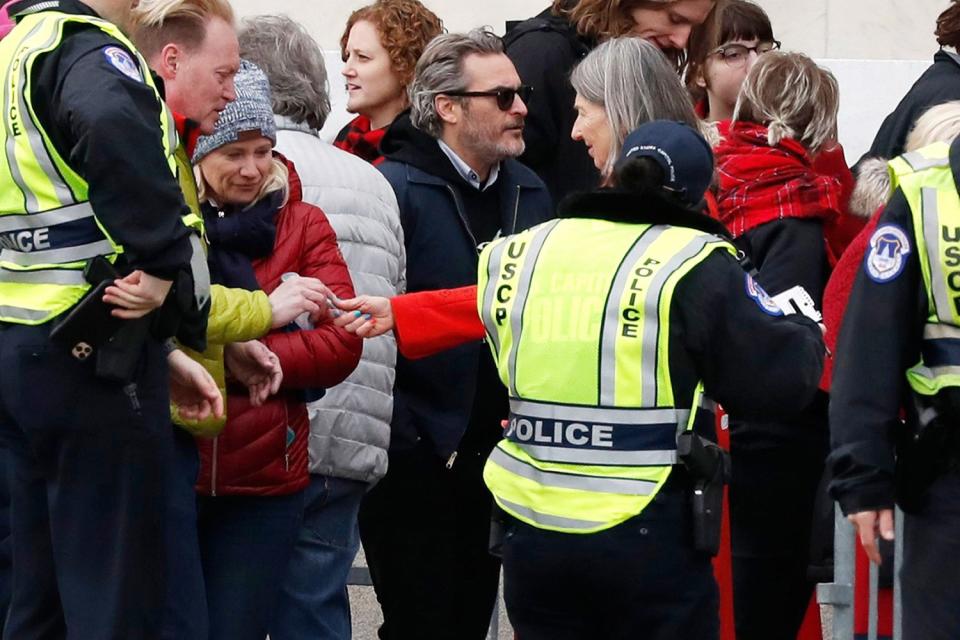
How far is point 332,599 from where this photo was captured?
184 inches

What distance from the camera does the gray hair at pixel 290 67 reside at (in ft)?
15.8

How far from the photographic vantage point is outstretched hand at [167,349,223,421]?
416cm

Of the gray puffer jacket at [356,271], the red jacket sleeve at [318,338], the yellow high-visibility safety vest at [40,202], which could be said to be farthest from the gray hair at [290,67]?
the yellow high-visibility safety vest at [40,202]

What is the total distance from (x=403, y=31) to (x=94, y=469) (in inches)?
90.8

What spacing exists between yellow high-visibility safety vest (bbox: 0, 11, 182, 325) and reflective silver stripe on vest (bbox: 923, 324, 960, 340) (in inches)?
56.6

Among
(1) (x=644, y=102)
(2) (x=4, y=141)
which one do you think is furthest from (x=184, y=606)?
(1) (x=644, y=102)

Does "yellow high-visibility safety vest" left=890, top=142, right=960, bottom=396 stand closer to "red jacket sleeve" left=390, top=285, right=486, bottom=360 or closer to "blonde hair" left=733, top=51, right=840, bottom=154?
"red jacket sleeve" left=390, top=285, right=486, bottom=360

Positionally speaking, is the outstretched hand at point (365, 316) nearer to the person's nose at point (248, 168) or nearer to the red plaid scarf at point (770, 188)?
the person's nose at point (248, 168)

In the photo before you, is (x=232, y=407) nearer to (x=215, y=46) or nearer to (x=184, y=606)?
(x=184, y=606)

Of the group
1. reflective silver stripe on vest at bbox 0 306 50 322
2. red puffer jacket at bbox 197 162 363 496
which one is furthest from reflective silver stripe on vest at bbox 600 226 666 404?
reflective silver stripe on vest at bbox 0 306 50 322

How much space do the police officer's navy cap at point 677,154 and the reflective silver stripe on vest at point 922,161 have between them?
441 millimetres

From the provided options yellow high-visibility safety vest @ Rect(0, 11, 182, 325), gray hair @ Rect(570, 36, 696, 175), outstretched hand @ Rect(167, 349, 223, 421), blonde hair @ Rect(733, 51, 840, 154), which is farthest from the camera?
blonde hair @ Rect(733, 51, 840, 154)

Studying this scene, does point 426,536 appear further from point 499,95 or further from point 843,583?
point 499,95

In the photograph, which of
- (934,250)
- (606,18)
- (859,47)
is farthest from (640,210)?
(859,47)
